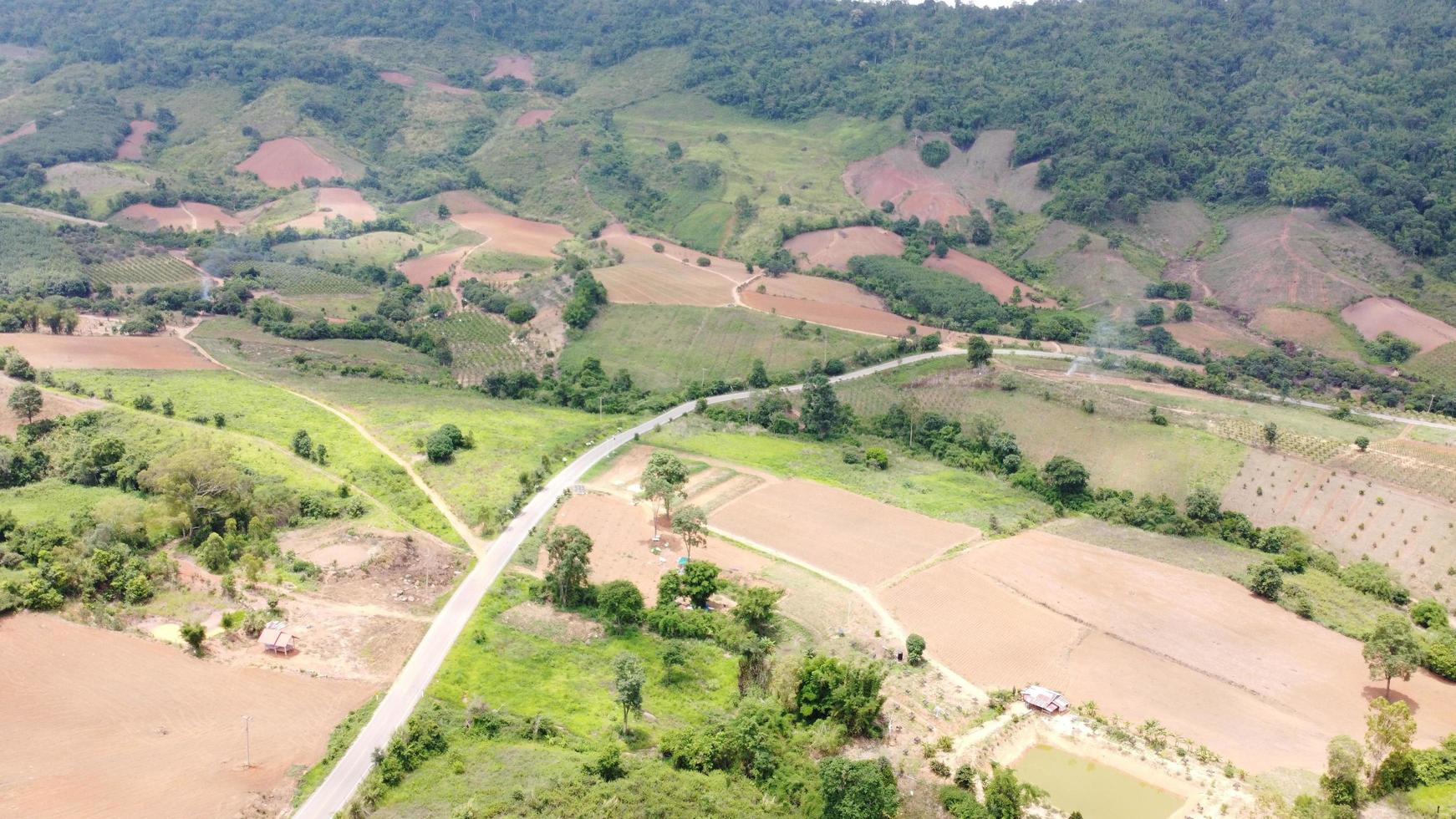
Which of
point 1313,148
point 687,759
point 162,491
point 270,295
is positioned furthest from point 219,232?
point 1313,148

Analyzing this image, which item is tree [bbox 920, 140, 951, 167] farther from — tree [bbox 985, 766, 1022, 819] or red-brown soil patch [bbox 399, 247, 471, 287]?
tree [bbox 985, 766, 1022, 819]

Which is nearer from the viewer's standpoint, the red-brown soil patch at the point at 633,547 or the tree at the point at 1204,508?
the red-brown soil patch at the point at 633,547

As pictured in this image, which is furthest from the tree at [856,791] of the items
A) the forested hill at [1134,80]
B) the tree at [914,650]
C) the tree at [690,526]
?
the forested hill at [1134,80]

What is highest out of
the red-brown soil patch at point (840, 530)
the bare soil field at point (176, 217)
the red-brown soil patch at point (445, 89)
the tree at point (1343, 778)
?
the red-brown soil patch at point (445, 89)

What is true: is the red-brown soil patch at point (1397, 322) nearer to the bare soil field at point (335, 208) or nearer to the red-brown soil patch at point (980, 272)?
the red-brown soil patch at point (980, 272)

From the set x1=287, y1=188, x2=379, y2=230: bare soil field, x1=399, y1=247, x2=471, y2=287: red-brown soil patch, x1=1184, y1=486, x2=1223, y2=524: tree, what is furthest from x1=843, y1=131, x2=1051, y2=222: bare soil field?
x1=1184, y1=486, x2=1223, y2=524: tree

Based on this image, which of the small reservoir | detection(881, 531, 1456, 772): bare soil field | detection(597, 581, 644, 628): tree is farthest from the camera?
detection(597, 581, 644, 628): tree

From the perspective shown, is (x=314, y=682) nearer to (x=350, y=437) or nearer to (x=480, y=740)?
(x=480, y=740)
